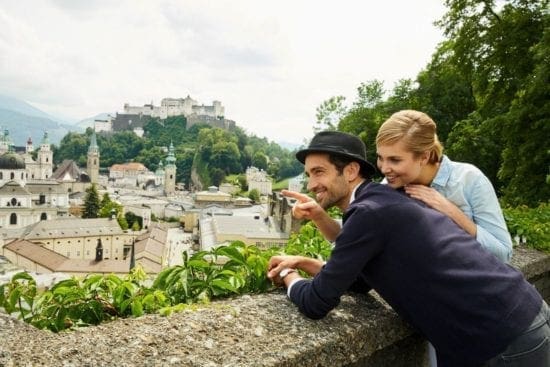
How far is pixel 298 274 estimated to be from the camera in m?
2.40

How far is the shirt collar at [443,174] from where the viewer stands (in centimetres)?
238

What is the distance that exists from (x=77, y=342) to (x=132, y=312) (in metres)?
0.40

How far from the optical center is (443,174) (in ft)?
7.88

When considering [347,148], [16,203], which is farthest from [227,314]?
[16,203]

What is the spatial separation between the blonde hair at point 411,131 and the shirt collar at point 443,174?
6.9 inches

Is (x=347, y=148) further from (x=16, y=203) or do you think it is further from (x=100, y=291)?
(x=16, y=203)

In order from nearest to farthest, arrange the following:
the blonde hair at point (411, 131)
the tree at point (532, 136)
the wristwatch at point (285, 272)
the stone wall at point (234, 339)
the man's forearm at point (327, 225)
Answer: the stone wall at point (234, 339) < the blonde hair at point (411, 131) < the wristwatch at point (285, 272) < the man's forearm at point (327, 225) < the tree at point (532, 136)

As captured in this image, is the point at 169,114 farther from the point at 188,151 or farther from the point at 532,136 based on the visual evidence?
the point at 532,136

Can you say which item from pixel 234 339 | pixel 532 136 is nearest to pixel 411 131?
pixel 234 339

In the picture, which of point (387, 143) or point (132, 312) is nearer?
point (132, 312)

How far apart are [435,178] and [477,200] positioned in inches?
8.5

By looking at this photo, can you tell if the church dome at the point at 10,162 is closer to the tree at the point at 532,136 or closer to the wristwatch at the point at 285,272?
the tree at the point at 532,136

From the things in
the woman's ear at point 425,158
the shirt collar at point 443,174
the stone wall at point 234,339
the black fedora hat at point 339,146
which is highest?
the black fedora hat at point 339,146

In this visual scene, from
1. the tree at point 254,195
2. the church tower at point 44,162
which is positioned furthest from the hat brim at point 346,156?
the church tower at point 44,162
